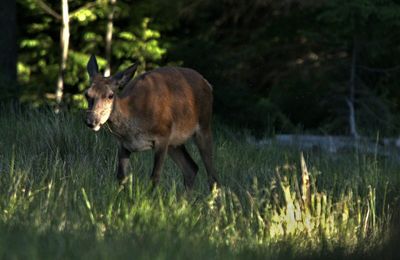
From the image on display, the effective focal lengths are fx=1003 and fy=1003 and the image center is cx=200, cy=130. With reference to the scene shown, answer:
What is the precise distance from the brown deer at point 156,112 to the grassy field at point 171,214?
0.38 metres

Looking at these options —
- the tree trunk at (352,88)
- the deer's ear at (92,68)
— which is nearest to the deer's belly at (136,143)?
the deer's ear at (92,68)

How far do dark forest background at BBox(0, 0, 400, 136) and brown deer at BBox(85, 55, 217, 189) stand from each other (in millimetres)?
4449

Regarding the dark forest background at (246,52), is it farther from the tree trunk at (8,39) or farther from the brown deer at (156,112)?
the brown deer at (156,112)

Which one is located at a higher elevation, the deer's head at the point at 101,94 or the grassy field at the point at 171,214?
the deer's head at the point at 101,94

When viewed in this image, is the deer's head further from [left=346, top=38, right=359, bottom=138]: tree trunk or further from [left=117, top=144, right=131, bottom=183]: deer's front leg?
[left=346, top=38, right=359, bottom=138]: tree trunk

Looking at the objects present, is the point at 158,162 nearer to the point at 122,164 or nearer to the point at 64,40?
the point at 122,164

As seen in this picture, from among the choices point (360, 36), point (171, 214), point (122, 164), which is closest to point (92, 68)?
point (122, 164)

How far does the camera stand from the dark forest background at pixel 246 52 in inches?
694

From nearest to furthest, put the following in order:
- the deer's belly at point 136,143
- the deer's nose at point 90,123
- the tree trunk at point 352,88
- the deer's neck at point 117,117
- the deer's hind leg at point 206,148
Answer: the deer's nose at point 90,123
the deer's neck at point 117,117
the deer's belly at point 136,143
the deer's hind leg at point 206,148
the tree trunk at point 352,88

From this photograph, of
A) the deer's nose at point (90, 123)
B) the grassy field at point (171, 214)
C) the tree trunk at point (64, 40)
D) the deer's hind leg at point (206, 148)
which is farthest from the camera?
the tree trunk at point (64, 40)

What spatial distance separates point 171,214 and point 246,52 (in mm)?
Answer: 12349

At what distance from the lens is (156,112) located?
975cm

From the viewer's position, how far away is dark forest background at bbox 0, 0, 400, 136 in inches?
694

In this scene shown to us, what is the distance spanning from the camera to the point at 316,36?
17266 mm
